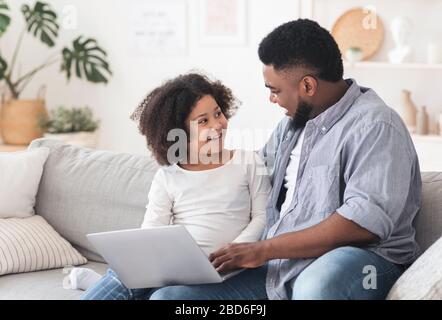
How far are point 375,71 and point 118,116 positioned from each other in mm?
1627

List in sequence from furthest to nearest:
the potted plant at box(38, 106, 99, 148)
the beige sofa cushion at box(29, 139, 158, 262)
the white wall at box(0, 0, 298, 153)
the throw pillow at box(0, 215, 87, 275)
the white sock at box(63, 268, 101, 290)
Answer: the white wall at box(0, 0, 298, 153)
the potted plant at box(38, 106, 99, 148)
the beige sofa cushion at box(29, 139, 158, 262)
the throw pillow at box(0, 215, 87, 275)
the white sock at box(63, 268, 101, 290)

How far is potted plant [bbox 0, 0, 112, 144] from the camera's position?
477 centimetres

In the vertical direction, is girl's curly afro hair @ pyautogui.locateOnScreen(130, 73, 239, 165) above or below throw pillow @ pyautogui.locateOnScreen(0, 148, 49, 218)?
above

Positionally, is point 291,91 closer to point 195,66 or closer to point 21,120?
point 195,66

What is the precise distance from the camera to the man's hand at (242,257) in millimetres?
1951

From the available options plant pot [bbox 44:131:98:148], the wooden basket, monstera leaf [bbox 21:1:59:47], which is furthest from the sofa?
the wooden basket

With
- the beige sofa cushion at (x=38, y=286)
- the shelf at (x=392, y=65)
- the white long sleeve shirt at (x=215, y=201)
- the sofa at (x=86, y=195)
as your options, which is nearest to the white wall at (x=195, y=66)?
the shelf at (x=392, y=65)

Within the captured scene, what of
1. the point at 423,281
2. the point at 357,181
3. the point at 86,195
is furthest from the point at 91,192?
the point at 423,281

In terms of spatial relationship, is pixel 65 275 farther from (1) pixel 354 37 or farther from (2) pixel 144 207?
(1) pixel 354 37

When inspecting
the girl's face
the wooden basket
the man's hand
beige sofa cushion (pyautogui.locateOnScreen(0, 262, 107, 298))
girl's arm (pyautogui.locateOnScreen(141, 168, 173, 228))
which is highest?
the wooden basket

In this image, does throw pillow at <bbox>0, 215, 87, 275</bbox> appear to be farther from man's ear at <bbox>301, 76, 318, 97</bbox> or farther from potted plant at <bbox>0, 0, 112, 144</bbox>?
potted plant at <bbox>0, 0, 112, 144</bbox>

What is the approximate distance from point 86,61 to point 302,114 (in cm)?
291

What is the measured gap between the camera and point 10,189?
2670mm

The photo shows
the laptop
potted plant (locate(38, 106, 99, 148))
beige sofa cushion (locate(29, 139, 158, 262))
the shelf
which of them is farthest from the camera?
potted plant (locate(38, 106, 99, 148))
